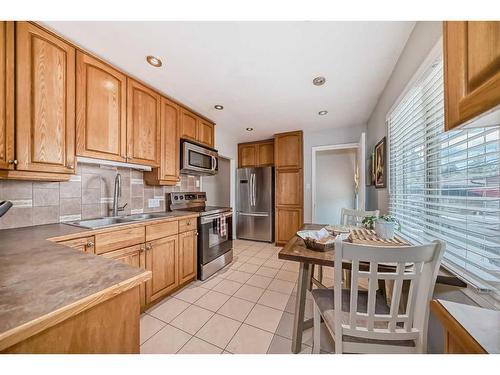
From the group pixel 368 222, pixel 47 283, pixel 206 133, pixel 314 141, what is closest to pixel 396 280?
pixel 368 222

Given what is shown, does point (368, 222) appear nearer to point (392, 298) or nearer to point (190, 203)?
point (392, 298)

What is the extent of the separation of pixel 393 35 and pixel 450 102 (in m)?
1.34

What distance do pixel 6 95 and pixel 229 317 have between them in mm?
2229

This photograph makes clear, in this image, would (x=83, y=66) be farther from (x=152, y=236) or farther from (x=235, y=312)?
(x=235, y=312)

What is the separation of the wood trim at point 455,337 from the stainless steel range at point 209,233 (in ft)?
7.08

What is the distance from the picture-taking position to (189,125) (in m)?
2.66

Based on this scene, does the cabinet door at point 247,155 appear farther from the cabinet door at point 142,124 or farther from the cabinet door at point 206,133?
the cabinet door at point 142,124

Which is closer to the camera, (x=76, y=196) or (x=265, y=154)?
(x=76, y=196)

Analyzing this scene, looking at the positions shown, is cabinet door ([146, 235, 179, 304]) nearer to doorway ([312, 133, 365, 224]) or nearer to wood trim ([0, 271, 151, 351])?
wood trim ([0, 271, 151, 351])

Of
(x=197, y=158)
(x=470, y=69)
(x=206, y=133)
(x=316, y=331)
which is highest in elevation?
(x=206, y=133)

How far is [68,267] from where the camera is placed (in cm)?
70

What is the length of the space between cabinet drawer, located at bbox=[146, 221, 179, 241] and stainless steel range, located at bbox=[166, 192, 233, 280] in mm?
371

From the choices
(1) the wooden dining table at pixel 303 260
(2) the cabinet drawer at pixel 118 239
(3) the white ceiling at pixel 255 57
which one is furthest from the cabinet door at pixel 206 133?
(1) the wooden dining table at pixel 303 260
